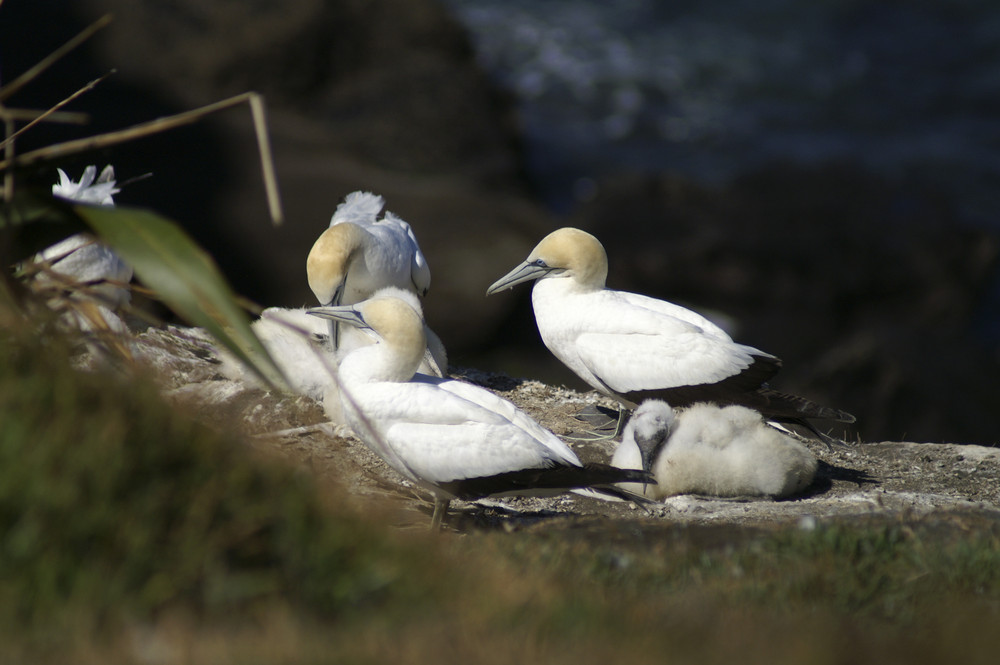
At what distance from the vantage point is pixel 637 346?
5.82 meters

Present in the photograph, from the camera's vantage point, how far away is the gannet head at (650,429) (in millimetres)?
5320

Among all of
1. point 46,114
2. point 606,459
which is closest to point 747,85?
point 606,459

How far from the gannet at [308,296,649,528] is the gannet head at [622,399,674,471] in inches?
23.0

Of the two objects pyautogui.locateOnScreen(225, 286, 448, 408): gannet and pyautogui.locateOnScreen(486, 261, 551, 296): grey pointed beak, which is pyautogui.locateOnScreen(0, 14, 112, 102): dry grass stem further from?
pyautogui.locateOnScreen(486, 261, 551, 296): grey pointed beak

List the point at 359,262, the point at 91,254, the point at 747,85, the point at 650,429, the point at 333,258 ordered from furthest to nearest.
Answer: the point at 747,85, the point at 359,262, the point at 333,258, the point at 91,254, the point at 650,429

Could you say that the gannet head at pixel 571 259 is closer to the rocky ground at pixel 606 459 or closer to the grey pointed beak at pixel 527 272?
the grey pointed beak at pixel 527 272

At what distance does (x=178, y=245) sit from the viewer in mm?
2945

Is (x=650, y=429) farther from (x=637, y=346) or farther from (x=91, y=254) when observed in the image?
(x=91, y=254)

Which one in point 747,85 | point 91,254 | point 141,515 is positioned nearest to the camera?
point 141,515

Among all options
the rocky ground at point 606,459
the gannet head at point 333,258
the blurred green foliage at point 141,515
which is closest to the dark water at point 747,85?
the gannet head at point 333,258

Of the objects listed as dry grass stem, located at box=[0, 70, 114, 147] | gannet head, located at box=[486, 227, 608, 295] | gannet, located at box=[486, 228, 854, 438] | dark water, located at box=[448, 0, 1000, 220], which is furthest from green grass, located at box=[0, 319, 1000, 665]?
dark water, located at box=[448, 0, 1000, 220]

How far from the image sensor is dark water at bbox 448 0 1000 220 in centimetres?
1983

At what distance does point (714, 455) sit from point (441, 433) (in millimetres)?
1535

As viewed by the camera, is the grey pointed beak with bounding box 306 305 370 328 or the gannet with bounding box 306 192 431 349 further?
the gannet with bounding box 306 192 431 349
